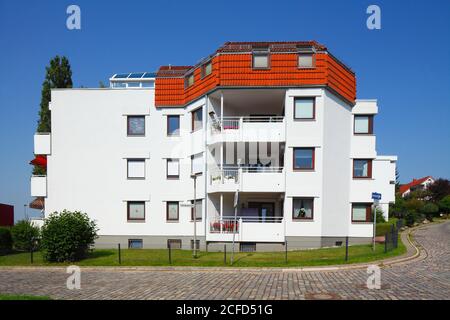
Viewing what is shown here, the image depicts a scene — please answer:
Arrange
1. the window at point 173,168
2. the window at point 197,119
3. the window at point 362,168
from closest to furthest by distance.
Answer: the window at point 362,168
the window at point 197,119
the window at point 173,168

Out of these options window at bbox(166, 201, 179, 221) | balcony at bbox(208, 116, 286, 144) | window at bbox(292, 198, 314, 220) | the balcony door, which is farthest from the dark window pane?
window at bbox(166, 201, 179, 221)

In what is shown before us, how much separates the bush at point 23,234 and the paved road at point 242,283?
791cm

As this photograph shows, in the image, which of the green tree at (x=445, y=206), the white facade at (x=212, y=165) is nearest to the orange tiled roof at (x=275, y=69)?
the white facade at (x=212, y=165)

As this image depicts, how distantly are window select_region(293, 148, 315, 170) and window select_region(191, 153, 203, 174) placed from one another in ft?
19.5

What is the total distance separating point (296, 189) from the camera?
22797 mm

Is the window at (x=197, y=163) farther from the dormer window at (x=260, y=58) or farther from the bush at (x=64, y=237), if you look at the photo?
the bush at (x=64, y=237)

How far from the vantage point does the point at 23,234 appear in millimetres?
25234

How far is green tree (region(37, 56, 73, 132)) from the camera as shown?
44.5 metres

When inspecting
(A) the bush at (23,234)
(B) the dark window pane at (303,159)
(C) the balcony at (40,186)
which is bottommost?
(A) the bush at (23,234)

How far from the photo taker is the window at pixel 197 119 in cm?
2558

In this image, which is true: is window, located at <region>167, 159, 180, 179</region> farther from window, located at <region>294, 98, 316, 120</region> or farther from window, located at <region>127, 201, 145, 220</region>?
window, located at <region>294, 98, 316, 120</region>

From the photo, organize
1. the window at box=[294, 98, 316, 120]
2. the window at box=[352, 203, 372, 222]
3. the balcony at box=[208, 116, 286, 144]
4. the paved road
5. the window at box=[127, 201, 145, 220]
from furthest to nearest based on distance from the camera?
the window at box=[127, 201, 145, 220] → the window at box=[352, 203, 372, 222] → the balcony at box=[208, 116, 286, 144] → the window at box=[294, 98, 316, 120] → the paved road

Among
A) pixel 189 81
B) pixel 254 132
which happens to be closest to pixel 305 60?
pixel 254 132
